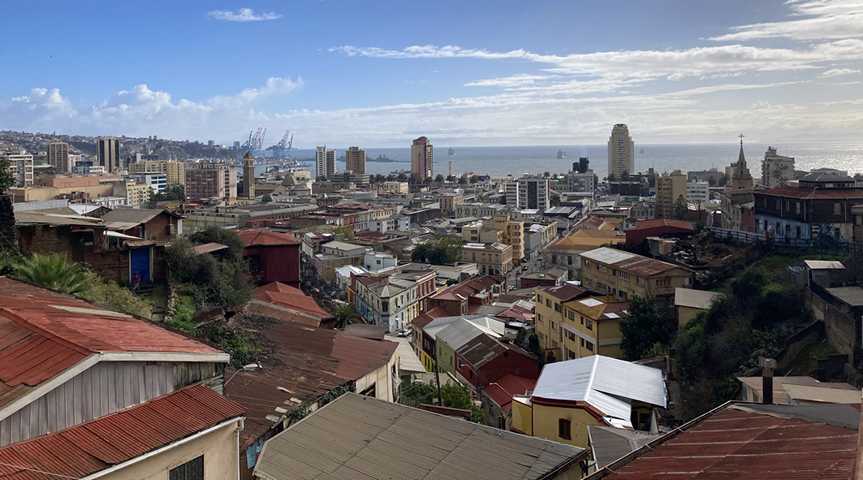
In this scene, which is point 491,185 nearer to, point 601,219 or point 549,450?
point 601,219

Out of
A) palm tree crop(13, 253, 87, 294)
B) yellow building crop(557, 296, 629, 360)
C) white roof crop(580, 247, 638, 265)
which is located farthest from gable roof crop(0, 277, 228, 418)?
white roof crop(580, 247, 638, 265)

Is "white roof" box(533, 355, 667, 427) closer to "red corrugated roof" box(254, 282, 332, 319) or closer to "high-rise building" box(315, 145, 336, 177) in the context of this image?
"red corrugated roof" box(254, 282, 332, 319)

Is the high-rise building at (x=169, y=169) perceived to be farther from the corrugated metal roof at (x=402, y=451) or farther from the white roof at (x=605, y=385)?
the corrugated metal roof at (x=402, y=451)

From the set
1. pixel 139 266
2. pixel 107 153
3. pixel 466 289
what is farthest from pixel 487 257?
pixel 107 153

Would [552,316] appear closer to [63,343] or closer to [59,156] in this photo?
[63,343]

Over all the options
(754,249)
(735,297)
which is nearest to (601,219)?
(754,249)

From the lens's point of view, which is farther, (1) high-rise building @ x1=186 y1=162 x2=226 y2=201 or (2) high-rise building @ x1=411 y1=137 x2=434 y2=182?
(2) high-rise building @ x1=411 y1=137 x2=434 y2=182
